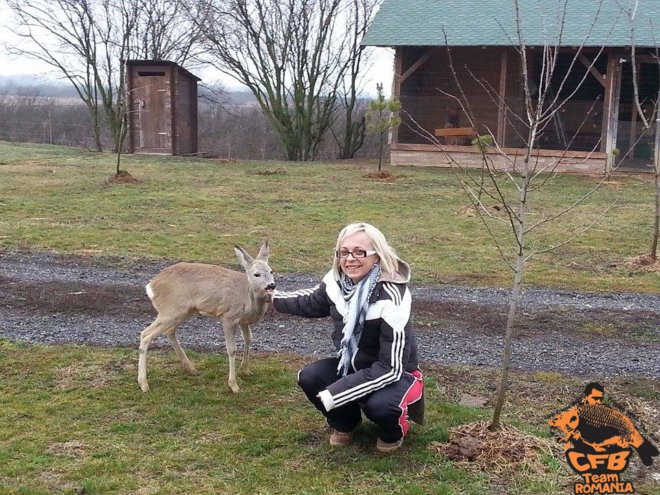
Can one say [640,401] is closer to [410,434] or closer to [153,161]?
[410,434]

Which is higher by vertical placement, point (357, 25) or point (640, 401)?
point (357, 25)

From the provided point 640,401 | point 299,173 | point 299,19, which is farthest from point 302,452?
point 299,19

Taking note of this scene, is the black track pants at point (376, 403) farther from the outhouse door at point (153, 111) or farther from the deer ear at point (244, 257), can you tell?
the outhouse door at point (153, 111)

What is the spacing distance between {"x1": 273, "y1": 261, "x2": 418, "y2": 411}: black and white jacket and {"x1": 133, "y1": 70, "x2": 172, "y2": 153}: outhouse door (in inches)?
906

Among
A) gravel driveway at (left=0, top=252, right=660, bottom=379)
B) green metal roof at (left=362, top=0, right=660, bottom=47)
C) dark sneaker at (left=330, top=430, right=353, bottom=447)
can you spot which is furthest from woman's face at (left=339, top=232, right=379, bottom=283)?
green metal roof at (left=362, top=0, right=660, bottom=47)

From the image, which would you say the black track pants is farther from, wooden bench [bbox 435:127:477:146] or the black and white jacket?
wooden bench [bbox 435:127:477:146]

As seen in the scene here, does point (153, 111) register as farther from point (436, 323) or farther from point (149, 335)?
point (149, 335)

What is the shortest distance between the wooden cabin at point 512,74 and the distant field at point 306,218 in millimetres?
1358

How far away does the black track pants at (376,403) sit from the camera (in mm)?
4484

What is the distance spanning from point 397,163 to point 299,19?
33.9 feet

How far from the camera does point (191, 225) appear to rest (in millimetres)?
13227

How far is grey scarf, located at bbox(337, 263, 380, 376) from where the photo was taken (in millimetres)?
4508

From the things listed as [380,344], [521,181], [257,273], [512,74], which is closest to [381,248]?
[380,344]

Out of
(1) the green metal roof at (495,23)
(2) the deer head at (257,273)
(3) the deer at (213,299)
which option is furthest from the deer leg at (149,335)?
(1) the green metal roof at (495,23)
